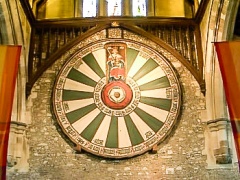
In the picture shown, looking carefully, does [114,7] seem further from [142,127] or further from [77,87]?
[142,127]

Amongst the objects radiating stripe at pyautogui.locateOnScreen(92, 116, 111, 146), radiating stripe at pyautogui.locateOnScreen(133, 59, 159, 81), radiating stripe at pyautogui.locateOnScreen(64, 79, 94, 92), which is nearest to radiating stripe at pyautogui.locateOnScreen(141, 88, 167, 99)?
radiating stripe at pyautogui.locateOnScreen(133, 59, 159, 81)

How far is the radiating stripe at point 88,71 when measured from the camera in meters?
7.77

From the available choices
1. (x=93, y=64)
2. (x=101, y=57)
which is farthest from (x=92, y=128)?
(x=101, y=57)

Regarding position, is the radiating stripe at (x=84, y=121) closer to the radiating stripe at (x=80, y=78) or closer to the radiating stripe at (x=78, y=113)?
the radiating stripe at (x=78, y=113)

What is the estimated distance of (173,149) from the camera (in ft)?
24.2

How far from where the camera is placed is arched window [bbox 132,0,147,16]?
882 cm

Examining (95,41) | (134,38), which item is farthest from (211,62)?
(95,41)

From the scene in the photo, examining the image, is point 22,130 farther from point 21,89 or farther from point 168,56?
point 168,56

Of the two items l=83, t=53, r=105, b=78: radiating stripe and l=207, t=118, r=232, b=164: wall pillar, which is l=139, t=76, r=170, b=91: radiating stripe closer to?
l=83, t=53, r=105, b=78: radiating stripe

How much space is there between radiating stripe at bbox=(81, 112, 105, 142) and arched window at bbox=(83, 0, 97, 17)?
2.27 m

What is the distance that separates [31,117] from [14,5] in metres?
1.79

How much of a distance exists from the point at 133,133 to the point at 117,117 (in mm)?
376

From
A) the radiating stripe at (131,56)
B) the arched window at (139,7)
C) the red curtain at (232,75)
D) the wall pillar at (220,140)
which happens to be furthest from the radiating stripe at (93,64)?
the red curtain at (232,75)

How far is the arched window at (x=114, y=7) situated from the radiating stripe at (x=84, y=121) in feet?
6.98
